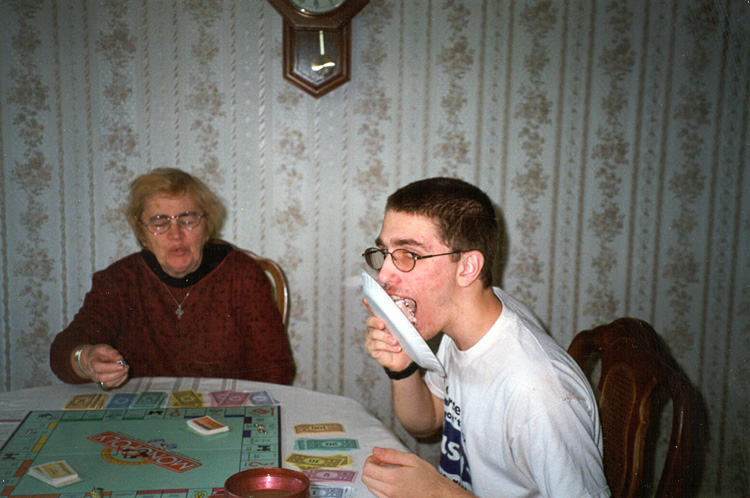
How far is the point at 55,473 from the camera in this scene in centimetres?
90

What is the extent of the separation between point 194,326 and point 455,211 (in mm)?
Answer: 1099

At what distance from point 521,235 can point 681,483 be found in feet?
4.82

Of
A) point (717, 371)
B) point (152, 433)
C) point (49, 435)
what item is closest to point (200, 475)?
point (152, 433)

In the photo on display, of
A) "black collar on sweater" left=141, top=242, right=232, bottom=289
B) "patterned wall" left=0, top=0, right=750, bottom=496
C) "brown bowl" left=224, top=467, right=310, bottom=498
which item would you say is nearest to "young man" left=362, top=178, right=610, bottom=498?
"brown bowl" left=224, top=467, right=310, bottom=498

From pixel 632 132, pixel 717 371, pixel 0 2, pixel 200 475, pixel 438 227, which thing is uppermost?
pixel 0 2

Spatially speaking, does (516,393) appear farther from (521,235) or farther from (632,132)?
(632,132)

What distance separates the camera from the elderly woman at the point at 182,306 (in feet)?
5.94

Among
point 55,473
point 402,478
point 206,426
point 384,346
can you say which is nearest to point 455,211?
point 384,346

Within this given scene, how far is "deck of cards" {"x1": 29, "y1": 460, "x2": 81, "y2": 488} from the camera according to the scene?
0.88 m

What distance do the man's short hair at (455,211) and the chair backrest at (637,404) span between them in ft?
1.04

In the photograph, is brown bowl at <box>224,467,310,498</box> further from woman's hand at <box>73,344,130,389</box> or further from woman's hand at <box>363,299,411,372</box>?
woman's hand at <box>73,344,130,389</box>

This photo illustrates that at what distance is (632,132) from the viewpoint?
2246 millimetres

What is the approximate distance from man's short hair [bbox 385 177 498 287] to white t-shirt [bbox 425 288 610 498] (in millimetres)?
142

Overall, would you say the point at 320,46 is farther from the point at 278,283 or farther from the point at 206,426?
the point at 206,426
